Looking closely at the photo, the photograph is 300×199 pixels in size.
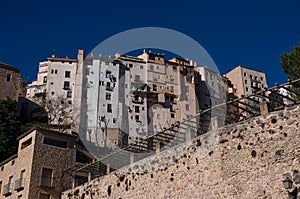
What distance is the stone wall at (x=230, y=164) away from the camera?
10.6 meters

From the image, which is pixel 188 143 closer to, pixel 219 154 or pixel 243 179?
pixel 219 154

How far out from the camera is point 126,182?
16.3m

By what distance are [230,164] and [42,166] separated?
1367cm

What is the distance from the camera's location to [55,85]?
60.8m

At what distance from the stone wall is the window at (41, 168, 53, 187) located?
719 cm

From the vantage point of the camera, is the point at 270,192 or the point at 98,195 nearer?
the point at 270,192

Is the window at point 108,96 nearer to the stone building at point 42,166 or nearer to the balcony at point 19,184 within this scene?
the stone building at point 42,166

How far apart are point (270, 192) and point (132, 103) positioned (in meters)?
46.0

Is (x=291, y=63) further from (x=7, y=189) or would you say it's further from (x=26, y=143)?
(x=7, y=189)

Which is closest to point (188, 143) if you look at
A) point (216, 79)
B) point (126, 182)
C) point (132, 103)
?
point (126, 182)

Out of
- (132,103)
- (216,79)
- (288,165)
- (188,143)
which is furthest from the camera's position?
(216,79)

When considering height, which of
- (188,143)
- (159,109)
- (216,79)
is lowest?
(188,143)

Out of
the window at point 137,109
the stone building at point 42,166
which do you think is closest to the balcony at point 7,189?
the stone building at point 42,166

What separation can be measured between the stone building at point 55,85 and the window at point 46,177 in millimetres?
33238
